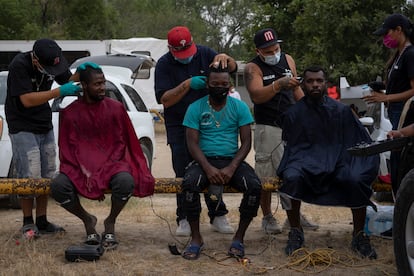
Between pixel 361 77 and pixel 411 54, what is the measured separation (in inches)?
427

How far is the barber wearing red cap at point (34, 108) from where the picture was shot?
6195mm

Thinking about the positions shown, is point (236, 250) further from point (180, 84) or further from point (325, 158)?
point (180, 84)

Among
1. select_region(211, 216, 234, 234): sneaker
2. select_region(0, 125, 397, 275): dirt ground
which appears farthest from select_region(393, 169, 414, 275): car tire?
select_region(211, 216, 234, 234): sneaker

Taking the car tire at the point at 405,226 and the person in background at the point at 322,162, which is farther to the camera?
the person in background at the point at 322,162

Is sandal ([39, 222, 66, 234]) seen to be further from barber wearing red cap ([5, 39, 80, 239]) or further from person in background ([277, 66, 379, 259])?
person in background ([277, 66, 379, 259])

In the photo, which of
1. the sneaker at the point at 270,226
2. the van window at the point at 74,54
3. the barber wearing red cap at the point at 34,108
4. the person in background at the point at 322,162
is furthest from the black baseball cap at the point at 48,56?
the van window at the point at 74,54

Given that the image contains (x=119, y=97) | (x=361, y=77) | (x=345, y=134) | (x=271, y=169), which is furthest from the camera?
(x=361, y=77)

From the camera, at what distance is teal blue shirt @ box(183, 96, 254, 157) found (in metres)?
6.07

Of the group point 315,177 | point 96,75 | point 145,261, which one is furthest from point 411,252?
point 96,75

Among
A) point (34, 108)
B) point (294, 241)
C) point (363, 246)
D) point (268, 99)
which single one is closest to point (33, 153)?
point (34, 108)

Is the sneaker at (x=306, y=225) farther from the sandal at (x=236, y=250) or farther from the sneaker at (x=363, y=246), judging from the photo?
the sandal at (x=236, y=250)

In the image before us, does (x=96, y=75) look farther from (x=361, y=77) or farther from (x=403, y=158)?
(x=361, y=77)

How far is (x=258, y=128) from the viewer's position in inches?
263

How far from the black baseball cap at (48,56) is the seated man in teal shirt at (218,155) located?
1291 mm
